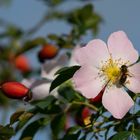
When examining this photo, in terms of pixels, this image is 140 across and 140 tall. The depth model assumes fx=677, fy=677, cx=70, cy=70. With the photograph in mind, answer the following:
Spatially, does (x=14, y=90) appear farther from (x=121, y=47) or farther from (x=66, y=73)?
(x=121, y=47)

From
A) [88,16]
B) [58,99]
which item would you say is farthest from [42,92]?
[88,16]

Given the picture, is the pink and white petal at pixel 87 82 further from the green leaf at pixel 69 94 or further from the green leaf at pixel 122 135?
the green leaf at pixel 69 94

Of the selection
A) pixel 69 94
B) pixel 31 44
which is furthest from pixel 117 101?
pixel 31 44

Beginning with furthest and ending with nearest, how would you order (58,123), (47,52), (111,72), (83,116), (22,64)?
(22,64) < (47,52) < (58,123) < (83,116) < (111,72)

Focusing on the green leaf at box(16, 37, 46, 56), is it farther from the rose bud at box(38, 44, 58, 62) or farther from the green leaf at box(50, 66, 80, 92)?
the green leaf at box(50, 66, 80, 92)

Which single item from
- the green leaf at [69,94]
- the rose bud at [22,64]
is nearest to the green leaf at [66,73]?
the green leaf at [69,94]

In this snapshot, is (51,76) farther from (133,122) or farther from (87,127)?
(133,122)
